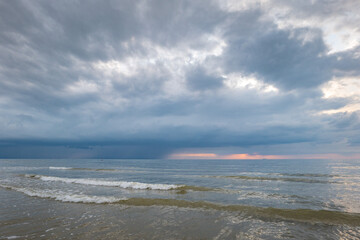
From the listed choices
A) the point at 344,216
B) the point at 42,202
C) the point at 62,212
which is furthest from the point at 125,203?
the point at 344,216

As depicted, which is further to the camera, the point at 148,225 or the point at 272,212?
the point at 272,212

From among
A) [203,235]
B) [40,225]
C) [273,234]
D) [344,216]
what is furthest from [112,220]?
[344,216]

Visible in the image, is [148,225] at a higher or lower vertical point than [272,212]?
higher

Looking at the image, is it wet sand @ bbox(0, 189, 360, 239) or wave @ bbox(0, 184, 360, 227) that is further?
wave @ bbox(0, 184, 360, 227)

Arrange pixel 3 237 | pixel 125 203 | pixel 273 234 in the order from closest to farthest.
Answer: pixel 3 237 < pixel 273 234 < pixel 125 203

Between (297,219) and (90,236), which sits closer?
(90,236)

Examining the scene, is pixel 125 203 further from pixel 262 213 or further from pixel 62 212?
pixel 262 213

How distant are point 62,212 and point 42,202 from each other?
5171 millimetres

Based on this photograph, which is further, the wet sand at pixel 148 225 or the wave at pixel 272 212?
the wave at pixel 272 212

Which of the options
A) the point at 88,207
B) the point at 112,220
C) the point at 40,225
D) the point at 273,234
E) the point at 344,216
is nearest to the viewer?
the point at 273,234

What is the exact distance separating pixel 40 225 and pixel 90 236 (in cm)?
403

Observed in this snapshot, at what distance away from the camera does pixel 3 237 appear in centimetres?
936

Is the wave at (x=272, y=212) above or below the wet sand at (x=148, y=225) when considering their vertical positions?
below

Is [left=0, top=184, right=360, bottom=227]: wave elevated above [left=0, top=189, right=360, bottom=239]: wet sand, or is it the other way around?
[left=0, top=189, right=360, bottom=239]: wet sand
